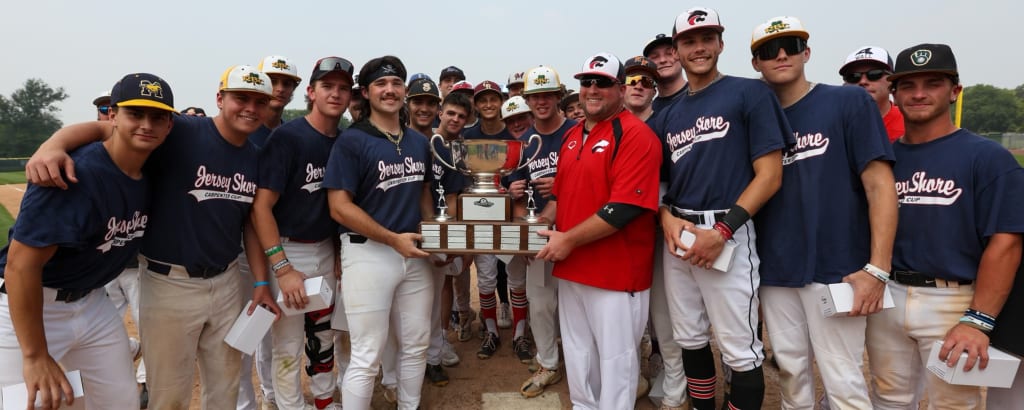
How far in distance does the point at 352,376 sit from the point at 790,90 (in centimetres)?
316

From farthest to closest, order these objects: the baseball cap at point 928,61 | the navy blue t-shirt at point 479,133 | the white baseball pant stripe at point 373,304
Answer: the navy blue t-shirt at point 479,133
the white baseball pant stripe at point 373,304
the baseball cap at point 928,61

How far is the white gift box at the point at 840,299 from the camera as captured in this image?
2.48m

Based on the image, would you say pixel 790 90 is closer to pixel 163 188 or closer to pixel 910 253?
pixel 910 253

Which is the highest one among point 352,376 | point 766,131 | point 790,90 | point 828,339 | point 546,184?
point 790,90

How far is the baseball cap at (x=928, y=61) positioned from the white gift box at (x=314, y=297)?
347 cm

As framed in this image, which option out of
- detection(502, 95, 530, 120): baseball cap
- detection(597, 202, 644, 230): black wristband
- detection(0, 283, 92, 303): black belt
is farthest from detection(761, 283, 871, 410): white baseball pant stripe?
detection(0, 283, 92, 303): black belt

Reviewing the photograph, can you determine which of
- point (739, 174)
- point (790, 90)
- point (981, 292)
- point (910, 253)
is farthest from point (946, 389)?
point (790, 90)

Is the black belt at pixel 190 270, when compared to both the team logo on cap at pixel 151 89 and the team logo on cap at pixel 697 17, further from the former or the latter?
the team logo on cap at pixel 697 17

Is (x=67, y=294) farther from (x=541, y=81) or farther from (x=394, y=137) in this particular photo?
(x=541, y=81)

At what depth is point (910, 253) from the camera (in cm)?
257

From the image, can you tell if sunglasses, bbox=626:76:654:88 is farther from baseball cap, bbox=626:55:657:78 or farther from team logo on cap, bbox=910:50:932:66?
team logo on cap, bbox=910:50:932:66

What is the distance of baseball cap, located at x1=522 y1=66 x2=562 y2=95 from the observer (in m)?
4.41

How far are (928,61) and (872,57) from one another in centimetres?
164

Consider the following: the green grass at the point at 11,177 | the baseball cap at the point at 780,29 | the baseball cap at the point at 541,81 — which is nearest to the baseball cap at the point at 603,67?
the baseball cap at the point at 780,29
